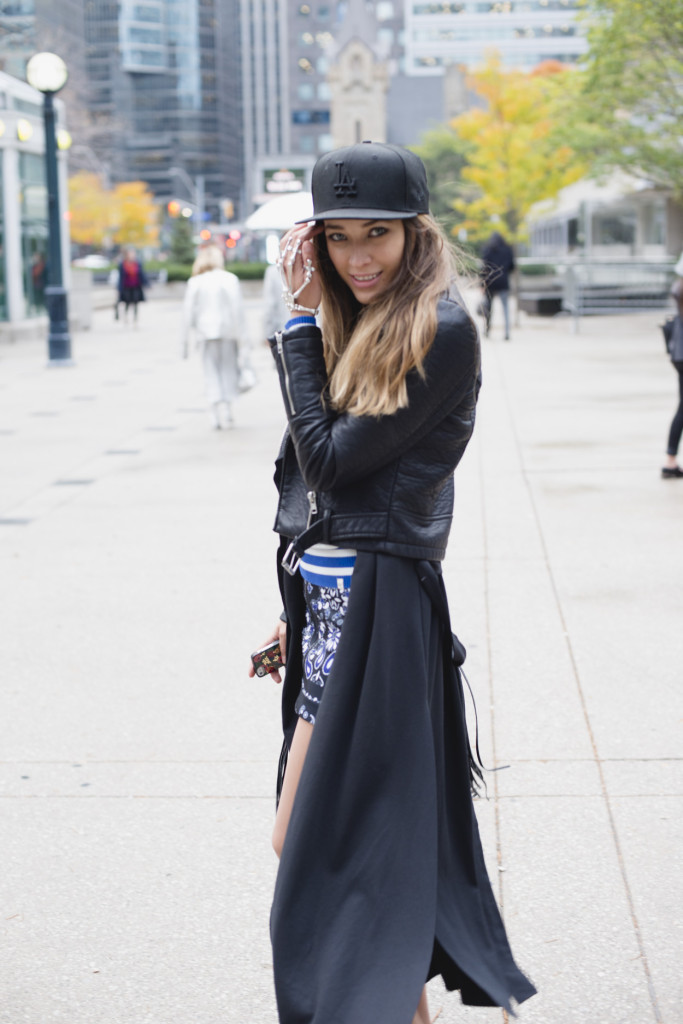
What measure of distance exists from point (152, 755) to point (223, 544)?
3211 mm

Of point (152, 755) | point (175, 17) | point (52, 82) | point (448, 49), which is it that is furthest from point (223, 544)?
point (175, 17)

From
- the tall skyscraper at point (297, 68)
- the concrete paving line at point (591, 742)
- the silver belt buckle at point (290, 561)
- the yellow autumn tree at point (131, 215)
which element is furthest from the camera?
the tall skyscraper at point (297, 68)

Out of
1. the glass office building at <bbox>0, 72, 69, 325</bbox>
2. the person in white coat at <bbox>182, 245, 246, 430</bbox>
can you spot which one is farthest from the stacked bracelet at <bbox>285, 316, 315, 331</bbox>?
the glass office building at <bbox>0, 72, 69, 325</bbox>

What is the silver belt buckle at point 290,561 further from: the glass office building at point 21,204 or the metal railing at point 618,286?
the metal railing at point 618,286

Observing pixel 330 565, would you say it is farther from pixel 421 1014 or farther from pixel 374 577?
pixel 421 1014

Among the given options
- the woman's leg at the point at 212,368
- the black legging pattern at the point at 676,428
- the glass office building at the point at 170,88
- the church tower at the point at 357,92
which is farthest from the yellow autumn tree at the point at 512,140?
the glass office building at the point at 170,88

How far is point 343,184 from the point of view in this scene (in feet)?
7.52

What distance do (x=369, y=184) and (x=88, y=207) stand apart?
79044 millimetres

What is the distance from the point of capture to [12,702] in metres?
4.99

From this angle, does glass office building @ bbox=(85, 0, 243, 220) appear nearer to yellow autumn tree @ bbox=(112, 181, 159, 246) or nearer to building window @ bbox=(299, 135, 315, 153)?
Result: building window @ bbox=(299, 135, 315, 153)

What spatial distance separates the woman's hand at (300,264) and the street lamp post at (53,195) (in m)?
18.3

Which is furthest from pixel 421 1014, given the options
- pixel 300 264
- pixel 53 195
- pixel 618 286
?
pixel 618 286

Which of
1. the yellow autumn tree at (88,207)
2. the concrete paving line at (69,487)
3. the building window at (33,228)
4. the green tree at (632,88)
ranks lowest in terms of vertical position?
the concrete paving line at (69,487)

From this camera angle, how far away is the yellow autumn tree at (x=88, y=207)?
251ft
